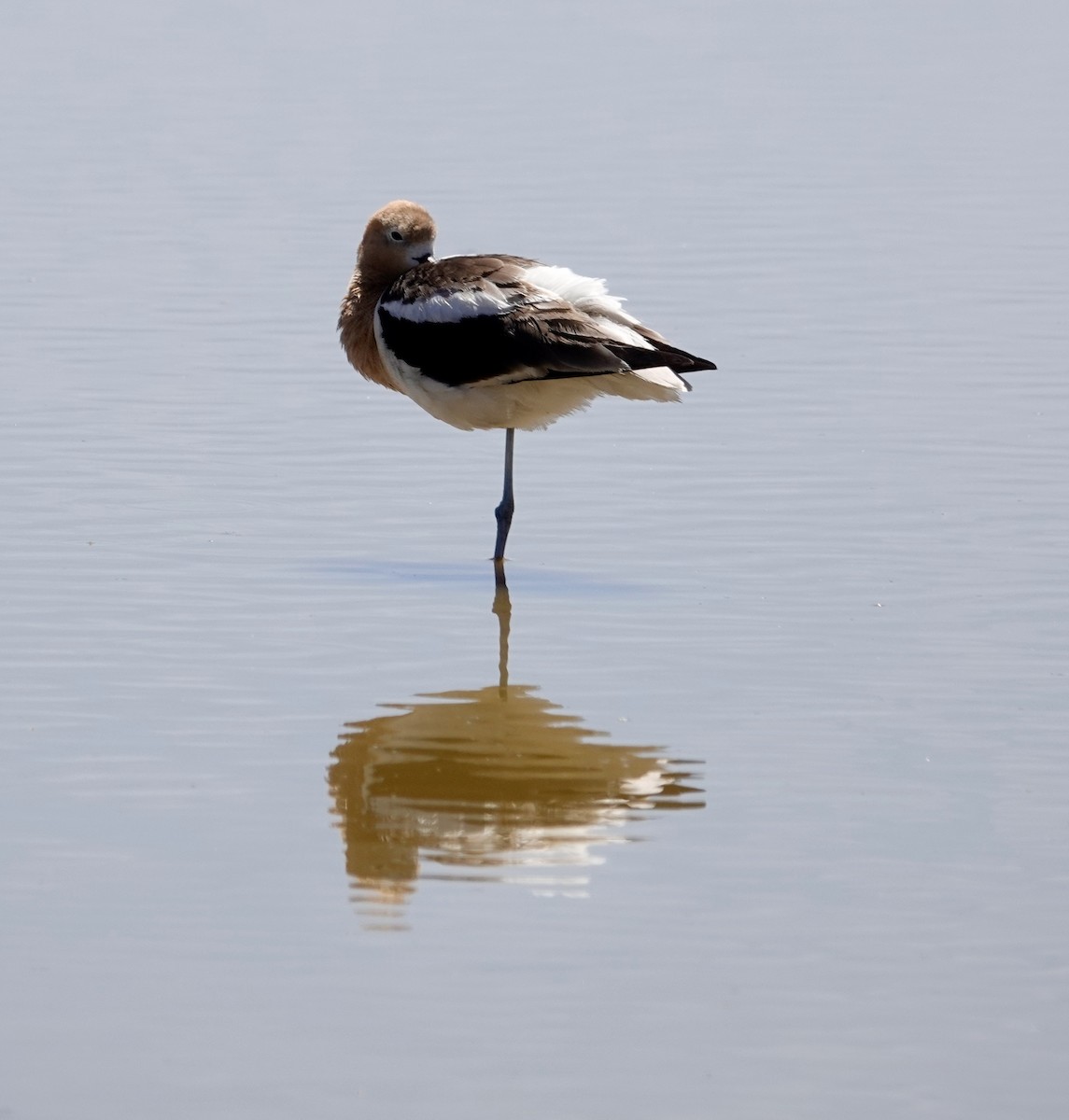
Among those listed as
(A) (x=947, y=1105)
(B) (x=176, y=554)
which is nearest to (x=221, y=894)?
(A) (x=947, y=1105)

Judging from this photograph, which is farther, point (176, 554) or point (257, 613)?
point (176, 554)

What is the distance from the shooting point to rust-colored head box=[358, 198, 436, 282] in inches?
428

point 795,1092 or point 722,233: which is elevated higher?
point 722,233

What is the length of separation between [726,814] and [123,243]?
10940 millimetres

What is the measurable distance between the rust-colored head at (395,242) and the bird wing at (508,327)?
43 cm

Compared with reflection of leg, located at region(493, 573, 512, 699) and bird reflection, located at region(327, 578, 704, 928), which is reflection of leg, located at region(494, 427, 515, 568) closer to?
reflection of leg, located at region(493, 573, 512, 699)

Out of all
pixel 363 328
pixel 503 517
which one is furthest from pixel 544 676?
pixel 363 328

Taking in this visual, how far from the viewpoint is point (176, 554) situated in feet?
32.6

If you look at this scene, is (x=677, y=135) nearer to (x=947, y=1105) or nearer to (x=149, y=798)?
(x=149, y=798)

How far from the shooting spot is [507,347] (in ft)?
32.6

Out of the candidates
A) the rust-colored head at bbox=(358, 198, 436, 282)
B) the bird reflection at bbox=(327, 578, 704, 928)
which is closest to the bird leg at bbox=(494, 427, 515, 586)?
the rust-colored head at bbox=(358, 198, 436, 282)

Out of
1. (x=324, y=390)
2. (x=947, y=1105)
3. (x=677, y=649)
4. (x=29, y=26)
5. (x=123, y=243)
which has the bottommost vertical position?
(x=947, y=1105)

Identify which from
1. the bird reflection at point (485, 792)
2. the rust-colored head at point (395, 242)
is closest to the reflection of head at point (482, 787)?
the bird reflection at point (485, 792)

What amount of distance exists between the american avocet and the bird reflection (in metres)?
1.79
